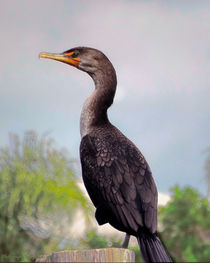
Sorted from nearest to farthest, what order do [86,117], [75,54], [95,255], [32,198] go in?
1. [95,255]
2. [86,117]
3. [75,54]
4. [32,198]

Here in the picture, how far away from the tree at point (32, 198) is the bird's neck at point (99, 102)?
8326 mm

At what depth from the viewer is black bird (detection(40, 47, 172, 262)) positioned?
530cm

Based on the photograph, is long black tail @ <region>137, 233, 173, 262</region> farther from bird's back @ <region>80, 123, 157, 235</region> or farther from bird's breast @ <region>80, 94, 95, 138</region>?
bird's breast @ <region>80, 94, 95, 138</region>

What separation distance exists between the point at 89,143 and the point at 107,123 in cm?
43

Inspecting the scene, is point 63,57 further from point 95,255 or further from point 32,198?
point 32,198

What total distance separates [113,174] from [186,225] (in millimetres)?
19035

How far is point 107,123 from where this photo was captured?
6.18m

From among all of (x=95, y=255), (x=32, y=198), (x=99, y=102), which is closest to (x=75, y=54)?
(x=99, y=102)

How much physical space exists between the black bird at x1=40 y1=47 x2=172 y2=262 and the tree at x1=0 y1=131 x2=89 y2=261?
8398mm

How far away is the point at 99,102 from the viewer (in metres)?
6.18

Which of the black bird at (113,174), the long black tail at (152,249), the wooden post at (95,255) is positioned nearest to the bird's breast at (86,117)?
the black bird at (113,174)

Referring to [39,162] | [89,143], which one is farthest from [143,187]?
[39,162]

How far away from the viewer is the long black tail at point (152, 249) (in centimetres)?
506

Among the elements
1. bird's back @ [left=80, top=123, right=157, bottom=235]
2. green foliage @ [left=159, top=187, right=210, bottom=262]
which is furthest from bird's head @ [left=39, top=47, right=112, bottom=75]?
green foliage @ [left=159, top=187, right=210, bottom=262]
